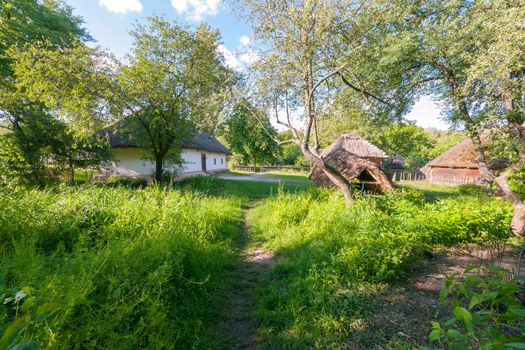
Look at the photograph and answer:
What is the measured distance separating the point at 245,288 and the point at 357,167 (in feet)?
23.5

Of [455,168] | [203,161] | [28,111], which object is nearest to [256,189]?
[203,161]

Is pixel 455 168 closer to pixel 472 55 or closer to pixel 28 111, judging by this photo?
pixel 472 55

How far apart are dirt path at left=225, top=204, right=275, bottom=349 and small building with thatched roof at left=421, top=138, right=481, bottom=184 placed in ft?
74.7

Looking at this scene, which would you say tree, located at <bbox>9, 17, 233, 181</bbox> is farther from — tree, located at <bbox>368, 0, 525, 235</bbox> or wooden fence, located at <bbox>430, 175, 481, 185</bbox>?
wooden fence, located at <bbox>430, 175, 481, 185</bbox>

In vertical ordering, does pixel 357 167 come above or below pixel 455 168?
below

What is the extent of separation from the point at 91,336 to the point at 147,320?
0.54 m

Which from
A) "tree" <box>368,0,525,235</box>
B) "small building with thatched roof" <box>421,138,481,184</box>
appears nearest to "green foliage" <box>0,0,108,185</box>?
"tree" <box>368,0,525,235</box>

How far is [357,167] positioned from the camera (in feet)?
30.4

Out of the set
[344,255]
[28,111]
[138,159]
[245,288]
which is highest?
[28,111]

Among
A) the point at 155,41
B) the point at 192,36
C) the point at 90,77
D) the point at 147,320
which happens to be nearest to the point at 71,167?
the point at 90,77

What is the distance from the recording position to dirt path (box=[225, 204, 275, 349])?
2.97 metres

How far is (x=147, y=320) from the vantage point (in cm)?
259

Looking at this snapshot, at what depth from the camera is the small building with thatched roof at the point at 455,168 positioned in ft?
65.4

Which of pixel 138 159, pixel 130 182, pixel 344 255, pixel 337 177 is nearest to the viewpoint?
pixel 344 255
